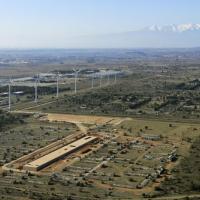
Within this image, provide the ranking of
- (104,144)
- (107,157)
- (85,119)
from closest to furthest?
(107,157) < (104,144) < (85,119)

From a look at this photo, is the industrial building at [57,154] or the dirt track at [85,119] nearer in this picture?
the industrial building at [57,154]

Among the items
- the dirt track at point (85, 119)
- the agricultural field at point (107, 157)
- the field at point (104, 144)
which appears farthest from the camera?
the dirt track at point (85, 119)

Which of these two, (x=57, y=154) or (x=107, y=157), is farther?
(x=57, y=154)

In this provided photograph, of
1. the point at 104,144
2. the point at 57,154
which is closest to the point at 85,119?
the point at 104,144

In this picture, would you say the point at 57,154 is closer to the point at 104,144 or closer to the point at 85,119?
the point at 104,144

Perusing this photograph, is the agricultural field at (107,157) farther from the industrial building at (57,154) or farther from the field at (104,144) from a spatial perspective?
the industrial building at (57,154)

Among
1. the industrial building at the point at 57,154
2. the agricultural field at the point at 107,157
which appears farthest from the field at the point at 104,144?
the industrial building at the point at 57,154

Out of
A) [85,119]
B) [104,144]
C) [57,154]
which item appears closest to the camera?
[57,154]

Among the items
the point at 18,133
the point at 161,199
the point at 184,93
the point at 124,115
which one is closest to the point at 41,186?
the point at 161,199

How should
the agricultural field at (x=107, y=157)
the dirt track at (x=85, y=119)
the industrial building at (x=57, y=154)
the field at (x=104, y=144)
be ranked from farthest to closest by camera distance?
the dirt track at (x=85, y=119) → the industrial building at (x=57, y=154) → the field at (x=104, y=144) → the agricultural field at (x=107, y=157)
